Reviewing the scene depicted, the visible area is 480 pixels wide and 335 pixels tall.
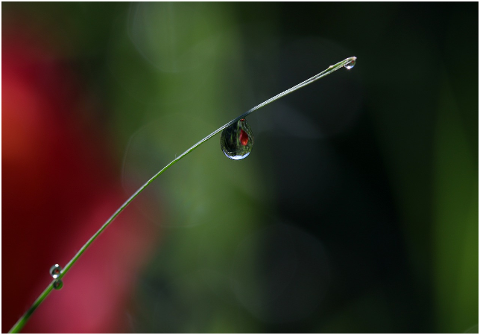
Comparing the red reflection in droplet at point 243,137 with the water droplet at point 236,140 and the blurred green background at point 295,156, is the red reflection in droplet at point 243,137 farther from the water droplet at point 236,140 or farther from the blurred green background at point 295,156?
the blurred green background at point 295,156

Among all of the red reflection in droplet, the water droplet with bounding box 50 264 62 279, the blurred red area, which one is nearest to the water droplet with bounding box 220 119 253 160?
the red reflection in droplet

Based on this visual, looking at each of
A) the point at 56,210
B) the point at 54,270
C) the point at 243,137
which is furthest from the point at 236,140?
the point at 56,210

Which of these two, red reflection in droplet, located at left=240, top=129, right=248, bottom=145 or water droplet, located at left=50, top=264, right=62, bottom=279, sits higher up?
red reflection in droplet, located at left=240, top=129, right=248, bottom=145

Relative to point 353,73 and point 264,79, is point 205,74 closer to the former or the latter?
point 264,79

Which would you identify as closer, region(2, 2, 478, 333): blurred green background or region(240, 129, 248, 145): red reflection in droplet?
region(240, 129, 248, 145): red reflection in droplet

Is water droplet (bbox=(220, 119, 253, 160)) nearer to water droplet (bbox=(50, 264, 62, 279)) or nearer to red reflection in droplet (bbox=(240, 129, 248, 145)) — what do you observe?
red reflection in droplet (bbox=(240, 129, 248, 145))

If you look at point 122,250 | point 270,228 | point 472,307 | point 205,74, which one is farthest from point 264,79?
point 472,307

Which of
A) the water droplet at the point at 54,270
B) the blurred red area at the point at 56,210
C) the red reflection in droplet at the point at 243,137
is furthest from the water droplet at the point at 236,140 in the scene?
the blurred red area at the point at 56,210
